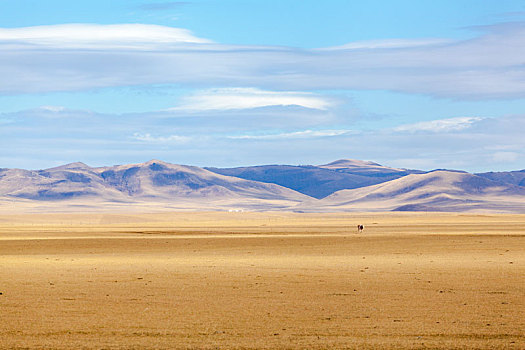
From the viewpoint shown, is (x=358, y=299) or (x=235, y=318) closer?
(x=235, y=318)

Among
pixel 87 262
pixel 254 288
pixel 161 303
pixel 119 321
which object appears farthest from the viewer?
pixel 87 262

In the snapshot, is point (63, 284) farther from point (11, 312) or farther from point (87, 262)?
point (87, 262)

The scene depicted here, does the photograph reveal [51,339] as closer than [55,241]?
Yes

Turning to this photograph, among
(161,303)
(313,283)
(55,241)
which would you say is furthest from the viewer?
(55,241)

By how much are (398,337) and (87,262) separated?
21.3 metres

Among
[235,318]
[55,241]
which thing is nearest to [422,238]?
[55,241]

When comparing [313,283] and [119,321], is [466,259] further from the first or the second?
[119,321]

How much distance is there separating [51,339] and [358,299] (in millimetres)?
8119

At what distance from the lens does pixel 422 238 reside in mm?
52969

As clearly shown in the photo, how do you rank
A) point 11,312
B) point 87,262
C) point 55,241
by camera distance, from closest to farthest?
point 11,312
point 87,262
point 55,241

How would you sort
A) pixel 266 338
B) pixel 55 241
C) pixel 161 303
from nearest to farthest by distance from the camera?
pixel 266 338 < pixel 161 303 < pixel 55 241

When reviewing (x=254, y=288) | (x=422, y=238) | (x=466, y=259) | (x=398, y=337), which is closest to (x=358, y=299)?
(x=254, y=288)

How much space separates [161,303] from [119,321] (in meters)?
2.81

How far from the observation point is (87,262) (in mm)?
32875
